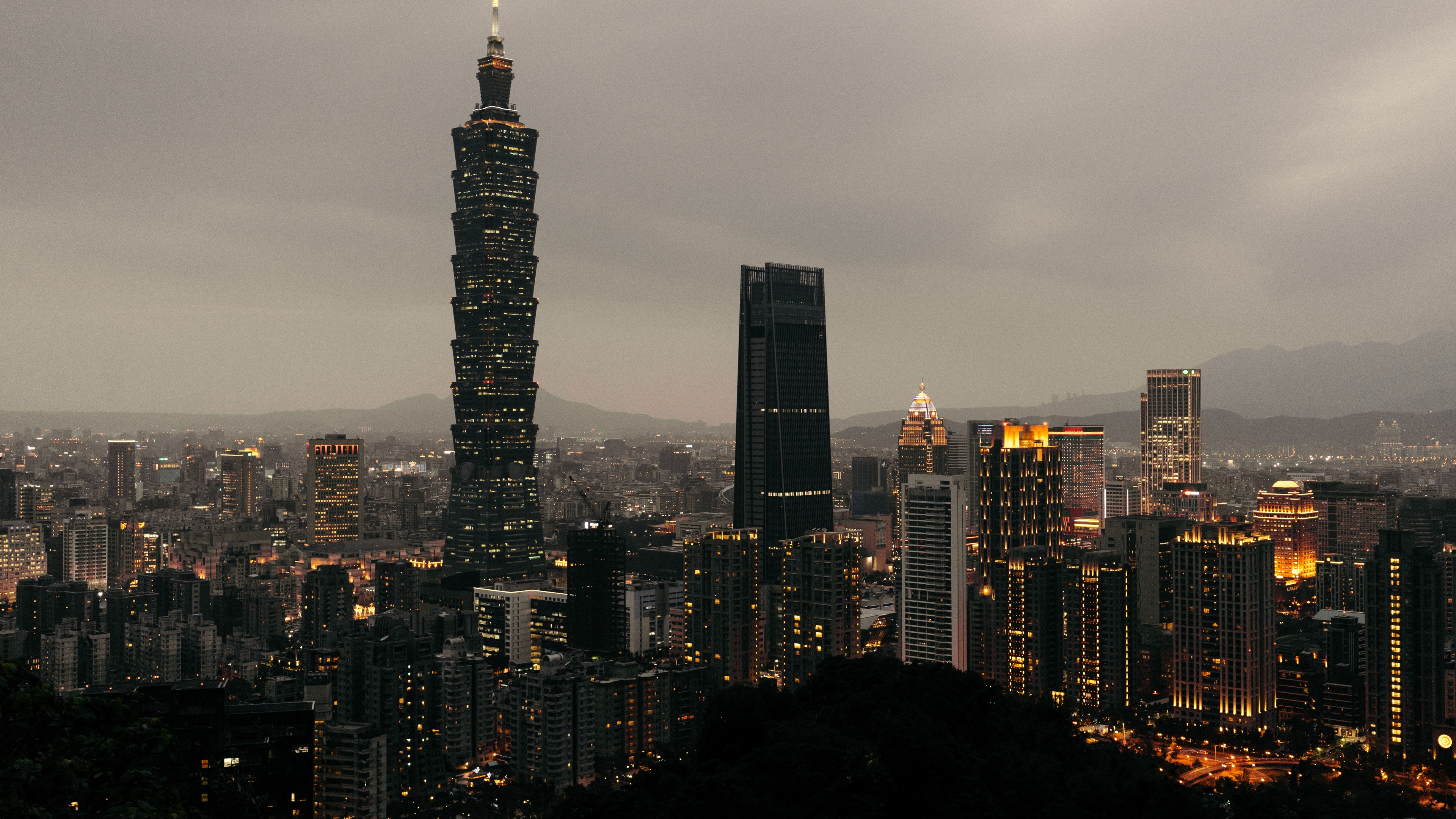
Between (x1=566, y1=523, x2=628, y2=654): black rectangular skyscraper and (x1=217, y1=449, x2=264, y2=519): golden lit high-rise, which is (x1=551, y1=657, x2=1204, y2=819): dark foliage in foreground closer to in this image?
(x1=566, y1=523, x2=628, y2=654): black rectangular skyscraper

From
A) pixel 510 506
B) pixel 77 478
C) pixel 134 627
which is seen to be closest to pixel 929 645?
pixel 134 627

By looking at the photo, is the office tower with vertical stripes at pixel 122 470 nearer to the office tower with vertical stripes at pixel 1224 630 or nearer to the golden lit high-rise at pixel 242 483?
the golden lit high-rise at pixel 242 483

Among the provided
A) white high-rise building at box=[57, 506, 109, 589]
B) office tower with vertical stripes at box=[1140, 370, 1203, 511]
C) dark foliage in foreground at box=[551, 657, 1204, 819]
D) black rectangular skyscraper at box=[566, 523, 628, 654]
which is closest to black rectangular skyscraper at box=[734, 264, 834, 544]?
black rectangular skyscraper at box=[566, 523, 628, 654]

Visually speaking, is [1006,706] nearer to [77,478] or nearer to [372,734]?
[372,734]

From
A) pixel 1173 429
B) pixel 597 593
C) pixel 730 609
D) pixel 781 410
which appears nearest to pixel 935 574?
pixel 730 609

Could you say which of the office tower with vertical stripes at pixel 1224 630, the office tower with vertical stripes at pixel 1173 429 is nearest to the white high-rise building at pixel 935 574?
the office tower with vertical stripes at pixel 1224 630
